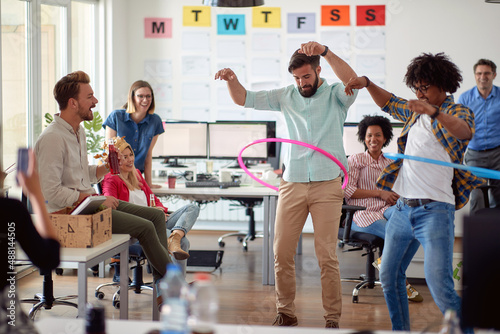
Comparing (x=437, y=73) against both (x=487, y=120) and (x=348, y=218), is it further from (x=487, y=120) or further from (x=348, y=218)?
(x=487, y=120)

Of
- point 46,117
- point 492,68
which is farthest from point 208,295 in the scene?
point 492,68

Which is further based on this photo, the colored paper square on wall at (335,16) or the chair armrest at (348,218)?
the colored paper square on wall at (335,16)

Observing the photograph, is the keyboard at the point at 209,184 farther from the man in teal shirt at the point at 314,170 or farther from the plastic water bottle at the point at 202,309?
the plastic water bottle at the point at 202,309

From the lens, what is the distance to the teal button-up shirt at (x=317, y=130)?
10.5 ft

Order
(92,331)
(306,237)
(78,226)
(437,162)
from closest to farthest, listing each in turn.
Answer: (92,331), (437,162), (78,226), (306,237)

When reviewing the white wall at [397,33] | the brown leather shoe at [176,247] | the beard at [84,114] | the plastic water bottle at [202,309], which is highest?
the white wall at [397,33]

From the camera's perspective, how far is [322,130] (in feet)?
10.6

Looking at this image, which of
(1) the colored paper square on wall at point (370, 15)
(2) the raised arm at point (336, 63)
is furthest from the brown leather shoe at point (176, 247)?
(1) the colored paper square on wall at point (370, 15)

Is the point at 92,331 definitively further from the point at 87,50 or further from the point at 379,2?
the point at 379,2

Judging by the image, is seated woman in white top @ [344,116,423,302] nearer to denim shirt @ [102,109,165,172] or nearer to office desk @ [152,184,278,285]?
office desk @ [152,184,278,285]

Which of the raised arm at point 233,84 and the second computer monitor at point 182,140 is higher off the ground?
the raised arm at point 233,84

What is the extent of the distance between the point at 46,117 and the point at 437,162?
11.0ft

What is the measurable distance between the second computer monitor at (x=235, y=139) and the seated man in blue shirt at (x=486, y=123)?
2.07m

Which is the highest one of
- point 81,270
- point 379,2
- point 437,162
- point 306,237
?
point 379,2
